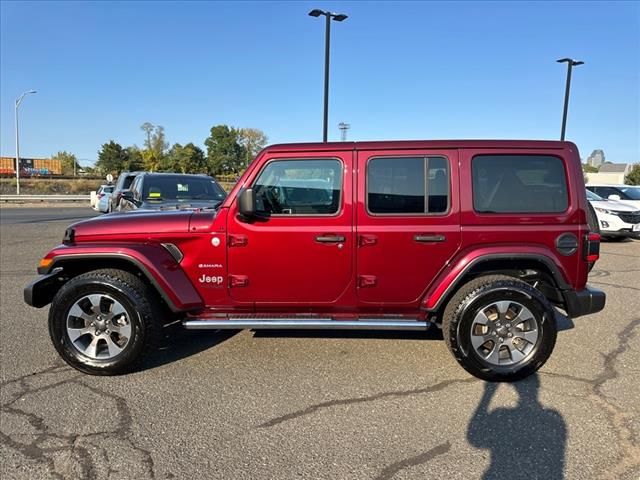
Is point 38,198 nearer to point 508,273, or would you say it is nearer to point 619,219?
point 619,219

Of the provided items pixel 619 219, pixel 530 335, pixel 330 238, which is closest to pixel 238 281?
pixel 330 238

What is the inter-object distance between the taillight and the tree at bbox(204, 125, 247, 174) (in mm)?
86218

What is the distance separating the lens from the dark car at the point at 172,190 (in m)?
8.03

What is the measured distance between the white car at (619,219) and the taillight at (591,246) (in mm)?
9081

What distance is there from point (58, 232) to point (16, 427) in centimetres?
1202

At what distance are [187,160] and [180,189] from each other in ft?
232

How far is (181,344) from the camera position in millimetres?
4406

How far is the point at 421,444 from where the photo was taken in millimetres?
2752

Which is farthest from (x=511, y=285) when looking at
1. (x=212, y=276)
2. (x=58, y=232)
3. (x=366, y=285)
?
(x=58, y=232)

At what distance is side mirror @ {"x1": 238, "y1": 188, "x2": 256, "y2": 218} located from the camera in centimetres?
355

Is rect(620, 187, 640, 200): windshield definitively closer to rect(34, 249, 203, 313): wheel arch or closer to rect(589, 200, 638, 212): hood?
rect(589, 200, 638, 212): hood

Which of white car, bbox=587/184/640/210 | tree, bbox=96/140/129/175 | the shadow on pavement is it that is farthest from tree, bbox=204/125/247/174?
the shadow on pavement

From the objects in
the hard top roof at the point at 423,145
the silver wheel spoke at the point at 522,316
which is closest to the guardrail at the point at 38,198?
the hard top roof at the point at 423,145

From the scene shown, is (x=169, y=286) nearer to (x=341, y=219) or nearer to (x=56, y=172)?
(x=341, y=219)
